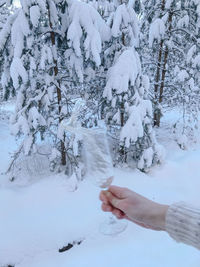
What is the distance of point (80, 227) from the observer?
416 cm

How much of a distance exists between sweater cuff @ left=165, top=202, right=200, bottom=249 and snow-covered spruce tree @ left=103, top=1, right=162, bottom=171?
366 cm

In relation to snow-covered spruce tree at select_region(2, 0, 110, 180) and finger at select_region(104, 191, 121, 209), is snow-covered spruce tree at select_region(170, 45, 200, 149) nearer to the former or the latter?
snow-covered spruce tree at select_region(2, 0, 110, 180)

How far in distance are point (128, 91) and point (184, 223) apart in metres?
4.51

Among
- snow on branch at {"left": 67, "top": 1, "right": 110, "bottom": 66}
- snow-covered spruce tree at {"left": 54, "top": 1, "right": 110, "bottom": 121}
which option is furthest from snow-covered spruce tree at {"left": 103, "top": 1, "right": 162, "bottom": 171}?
snow on branch at {"left": 67, "top": 1, "right": 110, "bottom": 66}

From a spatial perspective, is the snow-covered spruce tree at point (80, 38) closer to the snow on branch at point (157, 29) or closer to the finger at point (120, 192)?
the snow on branch at point (157, 29)

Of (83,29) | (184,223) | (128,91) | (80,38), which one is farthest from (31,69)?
(184,223)

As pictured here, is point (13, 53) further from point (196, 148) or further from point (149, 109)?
point (196, 148)

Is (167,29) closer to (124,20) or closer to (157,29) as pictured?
(157,29)

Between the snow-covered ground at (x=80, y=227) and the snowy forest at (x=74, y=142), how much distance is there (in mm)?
19

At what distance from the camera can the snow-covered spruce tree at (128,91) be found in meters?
4.78

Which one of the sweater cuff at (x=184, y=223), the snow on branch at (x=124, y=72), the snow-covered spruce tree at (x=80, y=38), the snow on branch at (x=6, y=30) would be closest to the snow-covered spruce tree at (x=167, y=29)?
the snow on branch at (x=124, y=72)

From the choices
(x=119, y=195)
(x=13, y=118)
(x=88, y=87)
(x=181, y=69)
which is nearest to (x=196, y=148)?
(x=181, y=69)

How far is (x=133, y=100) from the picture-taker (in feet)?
17.6

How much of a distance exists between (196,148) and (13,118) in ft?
20.8
